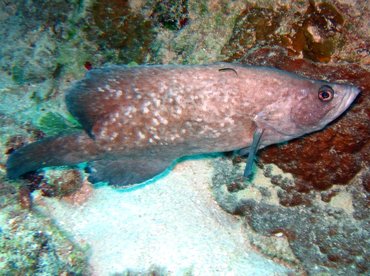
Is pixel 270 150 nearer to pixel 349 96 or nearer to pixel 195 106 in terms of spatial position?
pixel 349 96

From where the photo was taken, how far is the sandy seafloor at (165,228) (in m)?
3.96

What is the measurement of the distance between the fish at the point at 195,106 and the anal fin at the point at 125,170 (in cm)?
11

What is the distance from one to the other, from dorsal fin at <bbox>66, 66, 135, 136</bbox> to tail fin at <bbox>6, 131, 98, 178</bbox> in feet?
1.09

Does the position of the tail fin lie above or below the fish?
below

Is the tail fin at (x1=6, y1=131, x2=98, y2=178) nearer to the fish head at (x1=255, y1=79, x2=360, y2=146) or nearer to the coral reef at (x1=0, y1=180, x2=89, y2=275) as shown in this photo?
the coral reef at (x1=0, y1=180, x2=89, y2=275)

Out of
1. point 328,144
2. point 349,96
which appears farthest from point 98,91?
point 328,144

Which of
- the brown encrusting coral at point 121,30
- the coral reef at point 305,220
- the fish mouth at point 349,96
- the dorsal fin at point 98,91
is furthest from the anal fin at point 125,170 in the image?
the brown encrusting coral at point 121,30

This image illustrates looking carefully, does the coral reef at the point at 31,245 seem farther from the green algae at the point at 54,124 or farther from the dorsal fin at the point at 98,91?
the dorsal fin at the point at 98,91

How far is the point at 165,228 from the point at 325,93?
2.71 m

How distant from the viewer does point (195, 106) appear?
314 cm

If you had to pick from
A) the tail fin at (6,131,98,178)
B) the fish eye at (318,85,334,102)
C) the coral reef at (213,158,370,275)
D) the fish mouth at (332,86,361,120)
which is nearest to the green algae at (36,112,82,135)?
the tail fin at (6,131,98,178)

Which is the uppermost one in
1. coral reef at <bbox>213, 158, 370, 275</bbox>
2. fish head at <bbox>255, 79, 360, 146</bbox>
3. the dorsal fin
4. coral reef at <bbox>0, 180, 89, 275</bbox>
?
fish head at <bbox>255, 79, 360, 146</bbox>

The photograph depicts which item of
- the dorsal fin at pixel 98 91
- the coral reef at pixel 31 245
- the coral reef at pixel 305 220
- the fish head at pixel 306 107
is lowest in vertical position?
the coral reef at pixel 31 245

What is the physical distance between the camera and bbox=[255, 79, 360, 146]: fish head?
3.02m
